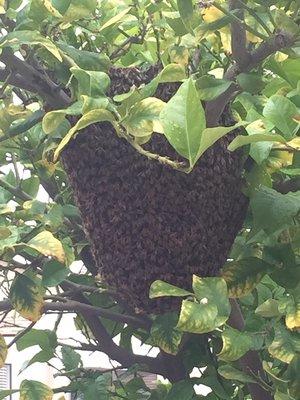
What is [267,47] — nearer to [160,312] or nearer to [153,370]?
[160,312]

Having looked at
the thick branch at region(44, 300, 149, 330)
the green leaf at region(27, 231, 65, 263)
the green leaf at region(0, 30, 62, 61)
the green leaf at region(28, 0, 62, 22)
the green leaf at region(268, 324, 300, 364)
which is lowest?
the thick branch at region(44, 300, 149, 330)

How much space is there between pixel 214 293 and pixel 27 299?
0.22 metres

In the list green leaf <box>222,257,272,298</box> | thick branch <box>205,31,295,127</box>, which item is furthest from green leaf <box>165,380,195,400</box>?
thick branch <box>205,31,295,127</box>

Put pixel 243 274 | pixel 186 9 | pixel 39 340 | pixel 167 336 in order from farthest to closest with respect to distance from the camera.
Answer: pixel 39 340
pixel 167 336
pixel 243 274
pixel 186 9

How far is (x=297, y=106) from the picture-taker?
0.63m

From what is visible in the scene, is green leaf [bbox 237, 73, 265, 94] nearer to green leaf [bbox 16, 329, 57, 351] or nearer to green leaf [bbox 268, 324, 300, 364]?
green leaf [bbox 268, 324, 300, 364]

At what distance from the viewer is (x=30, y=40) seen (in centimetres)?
59

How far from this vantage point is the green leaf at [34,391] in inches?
31.7

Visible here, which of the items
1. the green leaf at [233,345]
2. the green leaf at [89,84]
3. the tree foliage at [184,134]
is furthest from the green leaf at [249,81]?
the green leaf at [233,345]

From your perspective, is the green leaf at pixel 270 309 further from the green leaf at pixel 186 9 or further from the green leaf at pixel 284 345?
the green leaf at pixel 186 9

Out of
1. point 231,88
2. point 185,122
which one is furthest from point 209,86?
point 185,122

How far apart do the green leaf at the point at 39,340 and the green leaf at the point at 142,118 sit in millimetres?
498

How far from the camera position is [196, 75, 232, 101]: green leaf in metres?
0.59

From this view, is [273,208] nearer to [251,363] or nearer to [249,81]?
[249,81]
